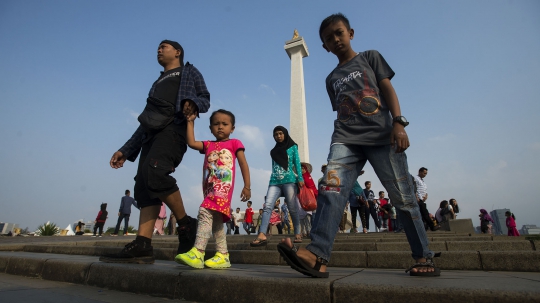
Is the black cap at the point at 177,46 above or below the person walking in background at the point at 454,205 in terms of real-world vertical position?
above

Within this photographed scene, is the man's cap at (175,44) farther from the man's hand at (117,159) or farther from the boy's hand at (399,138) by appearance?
the boy's hand at (399,138)

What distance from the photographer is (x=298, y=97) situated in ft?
83.5

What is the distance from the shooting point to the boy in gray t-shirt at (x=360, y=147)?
7.07 feet

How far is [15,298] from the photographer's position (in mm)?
1969

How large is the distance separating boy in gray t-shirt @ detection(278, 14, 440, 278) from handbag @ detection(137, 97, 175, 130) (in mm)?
1576

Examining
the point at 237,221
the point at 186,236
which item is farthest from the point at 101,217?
the point at 186,236

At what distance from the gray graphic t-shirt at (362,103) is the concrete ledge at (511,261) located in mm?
1727

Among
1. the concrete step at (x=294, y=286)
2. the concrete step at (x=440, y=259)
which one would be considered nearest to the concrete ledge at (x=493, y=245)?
the concrete step at (x=440, y=259)

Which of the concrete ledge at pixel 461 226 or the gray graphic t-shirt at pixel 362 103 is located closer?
the gray graphic t-shirt at pixel 362 103

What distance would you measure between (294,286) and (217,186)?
129cm

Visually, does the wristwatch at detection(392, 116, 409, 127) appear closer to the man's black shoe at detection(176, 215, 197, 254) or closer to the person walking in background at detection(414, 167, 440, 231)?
the man's black shoe at detection(176, 215, 197, 254)

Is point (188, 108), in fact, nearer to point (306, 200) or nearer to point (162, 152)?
point (162, 152)

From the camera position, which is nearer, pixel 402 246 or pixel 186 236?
pixel 186 236

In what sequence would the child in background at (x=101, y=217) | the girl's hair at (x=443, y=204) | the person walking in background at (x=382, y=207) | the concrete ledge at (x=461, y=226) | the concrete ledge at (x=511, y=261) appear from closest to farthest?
1. the concrete ledge at (x=511, y=261)
2. the concrete ledge at (x=461, y=226)
3. the girl's hair at (x=443, y=204)
4. the person walking in background at (x=382, y=207)
5. the child in background at (x=101, y=217)
